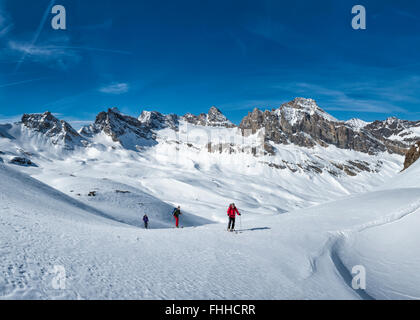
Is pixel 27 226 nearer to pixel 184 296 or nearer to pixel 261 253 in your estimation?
pixel 184 296

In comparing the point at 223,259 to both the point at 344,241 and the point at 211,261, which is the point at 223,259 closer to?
the point at 211,261

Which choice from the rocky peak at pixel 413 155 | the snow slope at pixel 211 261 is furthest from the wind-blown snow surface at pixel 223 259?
the rocky peak at pixel 413 155

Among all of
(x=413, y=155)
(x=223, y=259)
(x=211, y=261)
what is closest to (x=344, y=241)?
(x=223, y=259)

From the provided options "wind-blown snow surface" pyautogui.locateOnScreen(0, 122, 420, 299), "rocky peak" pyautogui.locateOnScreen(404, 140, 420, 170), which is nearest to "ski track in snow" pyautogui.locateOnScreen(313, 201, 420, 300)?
"wind-blown snow surface" pyautogui.locateOnScreen(0, 122, 420, 299)

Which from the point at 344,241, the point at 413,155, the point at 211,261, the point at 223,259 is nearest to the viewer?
the point at 211,261

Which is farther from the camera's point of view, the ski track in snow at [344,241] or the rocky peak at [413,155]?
the rocky peak at [413,155]

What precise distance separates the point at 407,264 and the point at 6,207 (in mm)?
21925

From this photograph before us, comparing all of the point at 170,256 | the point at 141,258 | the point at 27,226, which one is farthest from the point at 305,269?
the point at 27,226

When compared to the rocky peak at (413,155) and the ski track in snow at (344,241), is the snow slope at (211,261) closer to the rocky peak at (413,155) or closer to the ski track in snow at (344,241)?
the ski track in snow at (344,241)

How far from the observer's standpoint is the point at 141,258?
33.4 ft

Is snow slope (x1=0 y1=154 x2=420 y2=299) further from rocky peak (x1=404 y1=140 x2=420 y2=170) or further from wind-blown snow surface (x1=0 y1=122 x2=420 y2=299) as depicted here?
rocky peak (x1=404 y1=140 x2=420 y2=170)

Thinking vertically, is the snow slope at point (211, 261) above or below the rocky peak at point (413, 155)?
below
